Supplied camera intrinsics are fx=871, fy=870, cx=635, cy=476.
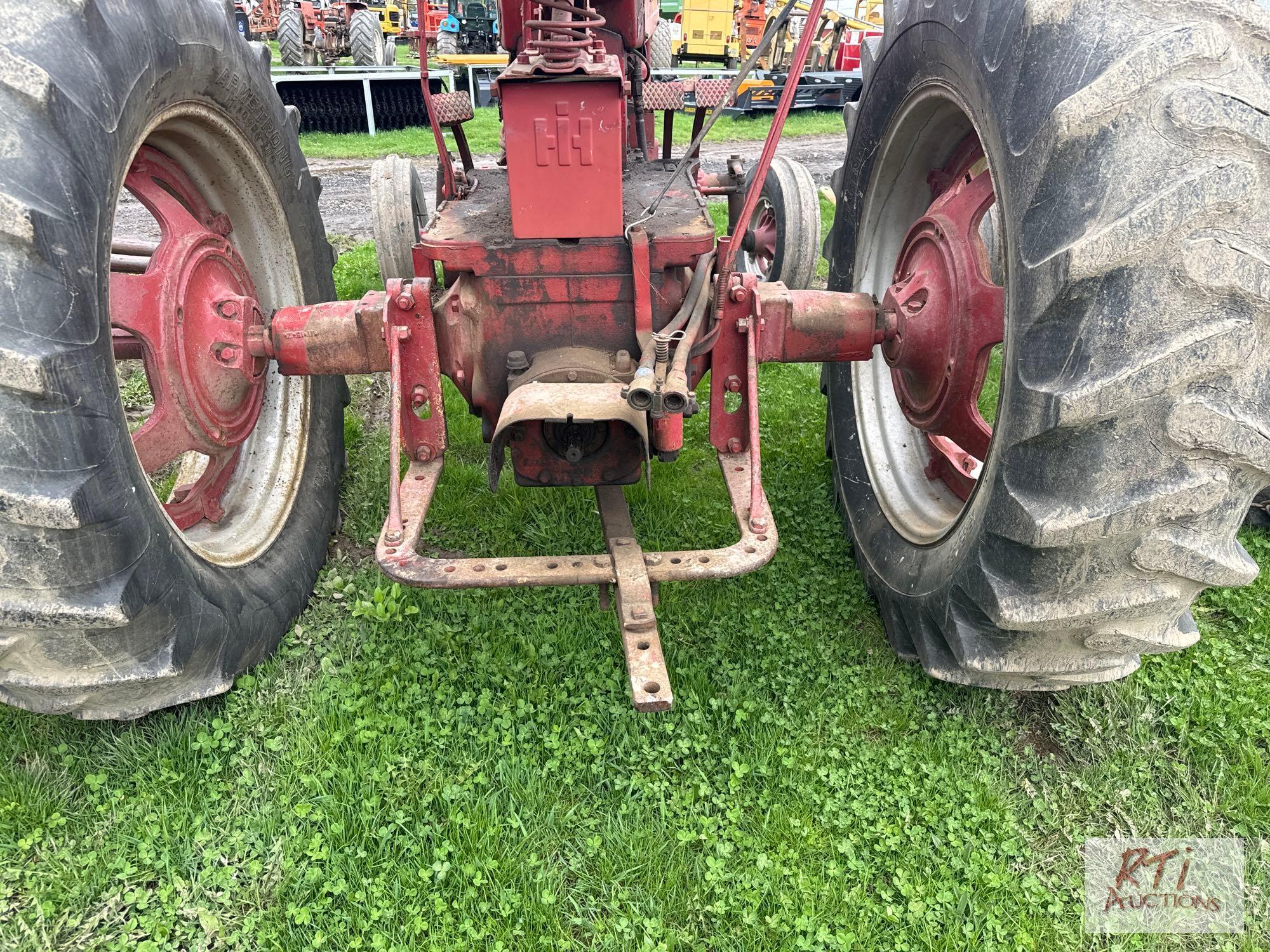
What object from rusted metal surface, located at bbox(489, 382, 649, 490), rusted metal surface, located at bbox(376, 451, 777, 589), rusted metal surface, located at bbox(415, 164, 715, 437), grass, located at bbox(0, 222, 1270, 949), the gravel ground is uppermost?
rusted metal surface, located at bbox(415, 164, 715, 437)

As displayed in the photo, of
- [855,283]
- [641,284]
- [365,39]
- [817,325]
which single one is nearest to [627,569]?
[641,284]

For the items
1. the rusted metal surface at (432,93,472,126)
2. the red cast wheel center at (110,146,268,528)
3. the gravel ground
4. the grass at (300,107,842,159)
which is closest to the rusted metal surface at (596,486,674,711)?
the red cast wheel center at (110,146,268,528)

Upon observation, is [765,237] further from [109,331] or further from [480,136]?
[480,136]

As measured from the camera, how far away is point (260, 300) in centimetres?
303

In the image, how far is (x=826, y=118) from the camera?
1434cm

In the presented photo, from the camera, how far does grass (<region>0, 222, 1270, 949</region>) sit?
6.56ft

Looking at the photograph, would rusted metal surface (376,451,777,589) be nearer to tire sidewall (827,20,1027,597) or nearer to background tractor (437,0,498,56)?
tire sidewall (827,20,1027,597)

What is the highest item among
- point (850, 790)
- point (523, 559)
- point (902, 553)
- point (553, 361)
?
point (553, 361)

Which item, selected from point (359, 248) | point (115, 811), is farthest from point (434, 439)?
point (359, 248)

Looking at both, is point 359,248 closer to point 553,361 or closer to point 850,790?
point 553,361

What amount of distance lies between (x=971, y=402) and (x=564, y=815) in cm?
160

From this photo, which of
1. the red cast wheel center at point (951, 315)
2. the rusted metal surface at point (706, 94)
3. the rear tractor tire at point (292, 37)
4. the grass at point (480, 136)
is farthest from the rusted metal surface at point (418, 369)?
the rear tractor tire at point (292, 37)

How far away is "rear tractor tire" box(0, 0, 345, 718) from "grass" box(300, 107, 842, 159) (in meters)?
6.95

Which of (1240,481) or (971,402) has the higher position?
(1240,481)
